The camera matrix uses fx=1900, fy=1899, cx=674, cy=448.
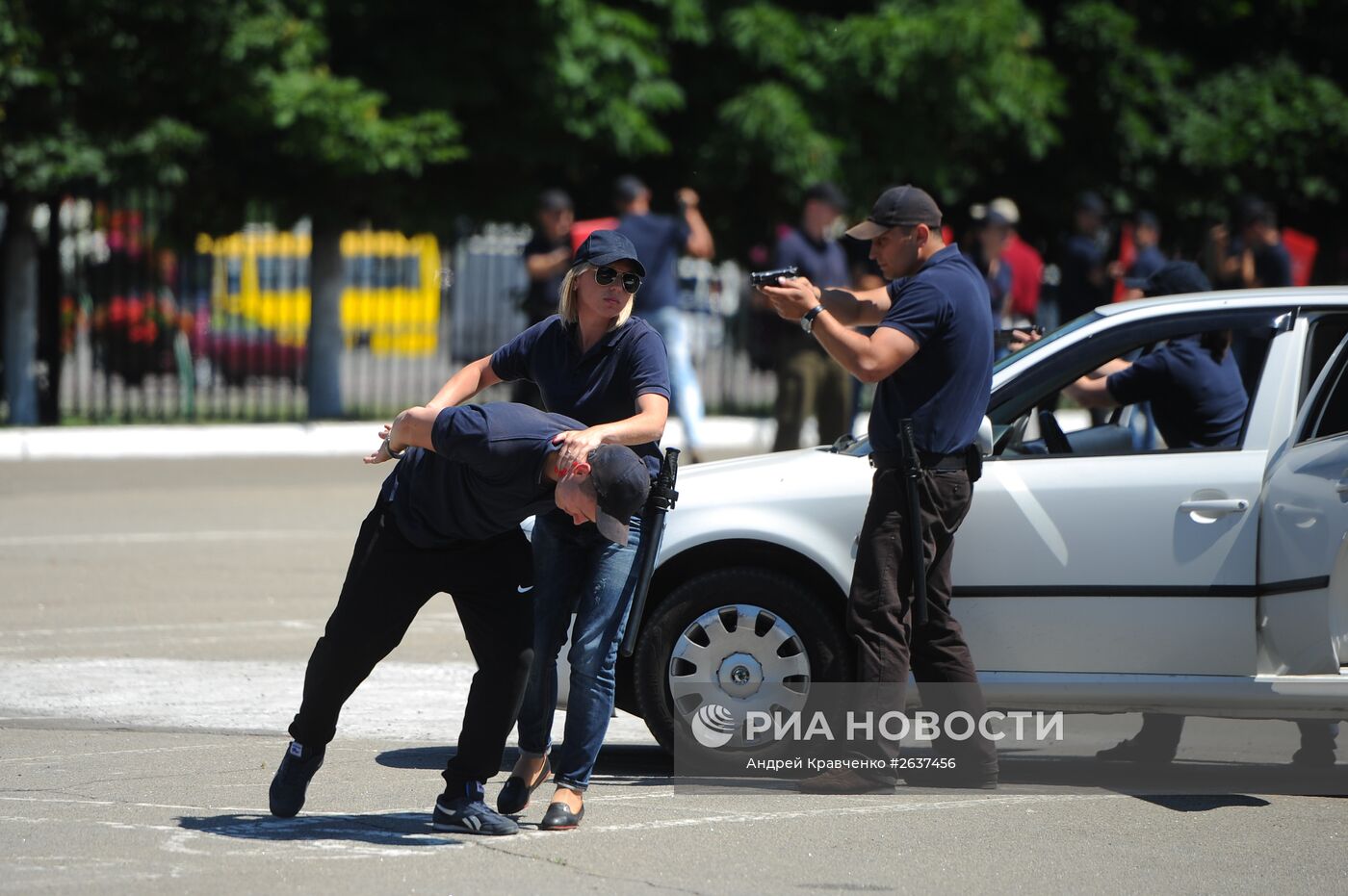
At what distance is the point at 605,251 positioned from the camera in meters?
5.36

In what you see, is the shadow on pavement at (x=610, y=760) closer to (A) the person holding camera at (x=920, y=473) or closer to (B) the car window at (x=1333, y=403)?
(A) the person holding camera at (x=920, y=473)

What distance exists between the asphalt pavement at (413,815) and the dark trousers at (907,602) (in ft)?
1.22

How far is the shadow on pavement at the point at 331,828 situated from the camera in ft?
17.3

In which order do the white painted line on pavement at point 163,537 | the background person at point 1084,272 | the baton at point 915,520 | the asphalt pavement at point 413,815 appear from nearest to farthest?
the asphalt pavement at point 413,815 → the baton at point 915,520 → the white painted line on pavement at point 163,537 → the background person at point 1084,272

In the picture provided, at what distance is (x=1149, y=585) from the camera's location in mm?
5910

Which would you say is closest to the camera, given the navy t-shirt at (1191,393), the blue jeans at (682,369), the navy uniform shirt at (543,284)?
the navy t-shirt at (1191,393)

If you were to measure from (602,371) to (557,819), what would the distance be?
1.28 m

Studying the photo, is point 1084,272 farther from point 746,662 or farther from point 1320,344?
point 746,662

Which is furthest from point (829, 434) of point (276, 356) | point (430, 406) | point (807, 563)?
point (276, 356)

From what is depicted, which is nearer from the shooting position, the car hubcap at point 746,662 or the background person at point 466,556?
the background person at point 466,556

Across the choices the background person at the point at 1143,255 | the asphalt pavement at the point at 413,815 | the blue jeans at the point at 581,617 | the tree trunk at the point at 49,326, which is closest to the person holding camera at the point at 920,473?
the asphalt pavement at the point at 413,815

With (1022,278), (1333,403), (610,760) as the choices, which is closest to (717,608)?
(610,760)

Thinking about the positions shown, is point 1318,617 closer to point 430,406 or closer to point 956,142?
point 430,406

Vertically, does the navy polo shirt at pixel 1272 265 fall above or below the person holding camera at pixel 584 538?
above
